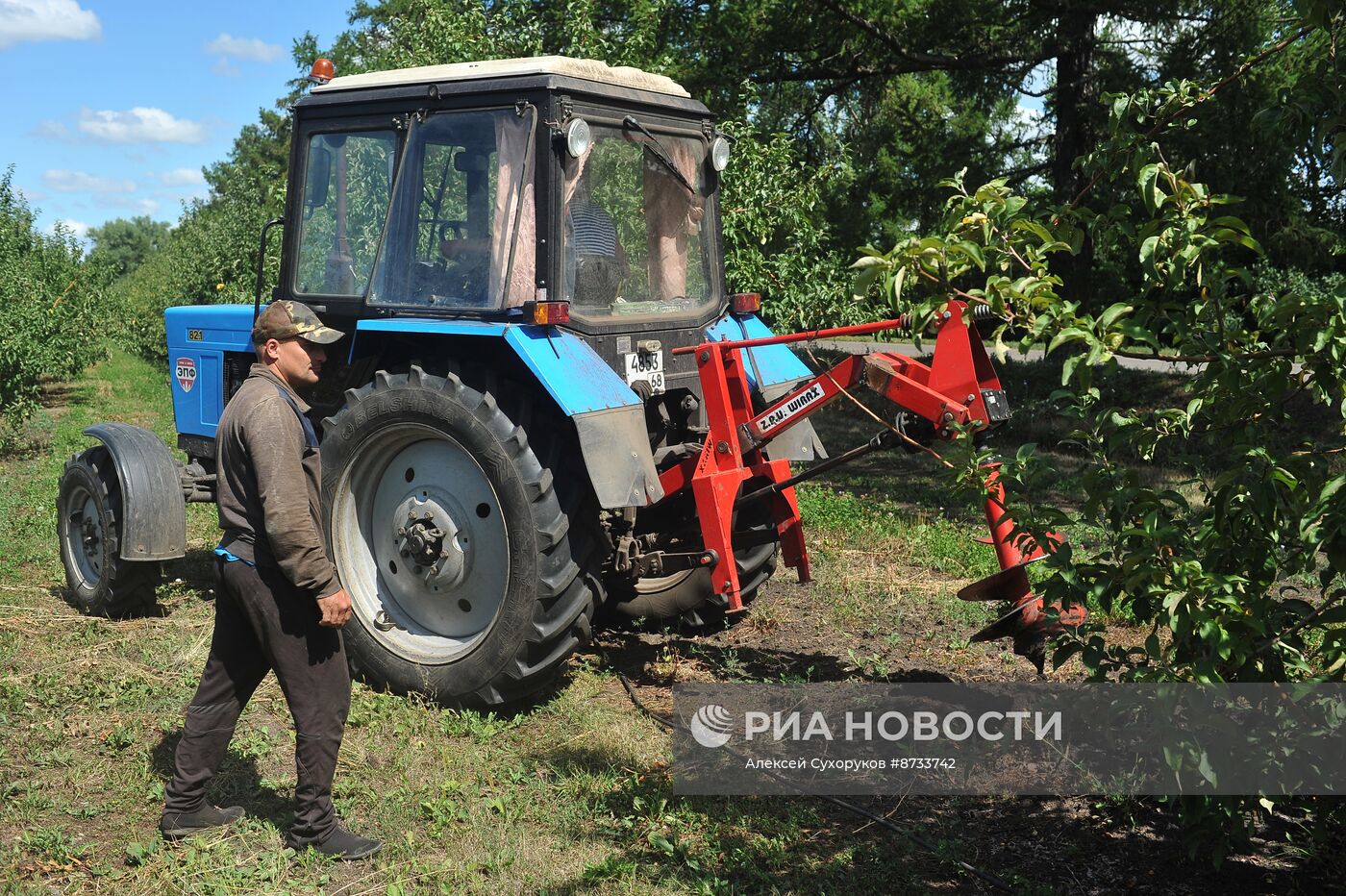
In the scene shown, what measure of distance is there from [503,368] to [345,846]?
81.9 inches

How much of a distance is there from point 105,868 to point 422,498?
1945 millimetres

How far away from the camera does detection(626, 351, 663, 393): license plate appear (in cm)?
535

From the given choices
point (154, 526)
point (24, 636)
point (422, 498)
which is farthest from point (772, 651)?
point (24, 636)

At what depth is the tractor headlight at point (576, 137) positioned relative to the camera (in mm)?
4934

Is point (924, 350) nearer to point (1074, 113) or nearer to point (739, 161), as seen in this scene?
point (1074, 113)

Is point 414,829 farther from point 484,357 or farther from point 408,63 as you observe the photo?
point 408,63

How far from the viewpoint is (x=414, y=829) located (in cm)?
416

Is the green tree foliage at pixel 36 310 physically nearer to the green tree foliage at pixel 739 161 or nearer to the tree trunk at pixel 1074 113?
the green tree foliage at pixel 739 161

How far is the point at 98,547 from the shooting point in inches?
250

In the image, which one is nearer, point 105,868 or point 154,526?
point 105,868

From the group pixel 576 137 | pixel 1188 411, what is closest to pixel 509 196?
pixel 576 137

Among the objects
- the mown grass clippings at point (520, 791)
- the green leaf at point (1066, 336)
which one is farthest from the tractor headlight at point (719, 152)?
the green leaf at point (1066, 336)

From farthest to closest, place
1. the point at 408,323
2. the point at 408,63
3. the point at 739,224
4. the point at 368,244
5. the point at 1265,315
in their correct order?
the point at 408,63, the point at 739,224, the point at 368,244, the point at 408,323, the point at 1265,315

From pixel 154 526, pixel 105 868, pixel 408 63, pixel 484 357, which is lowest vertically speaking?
pixel 105 868
